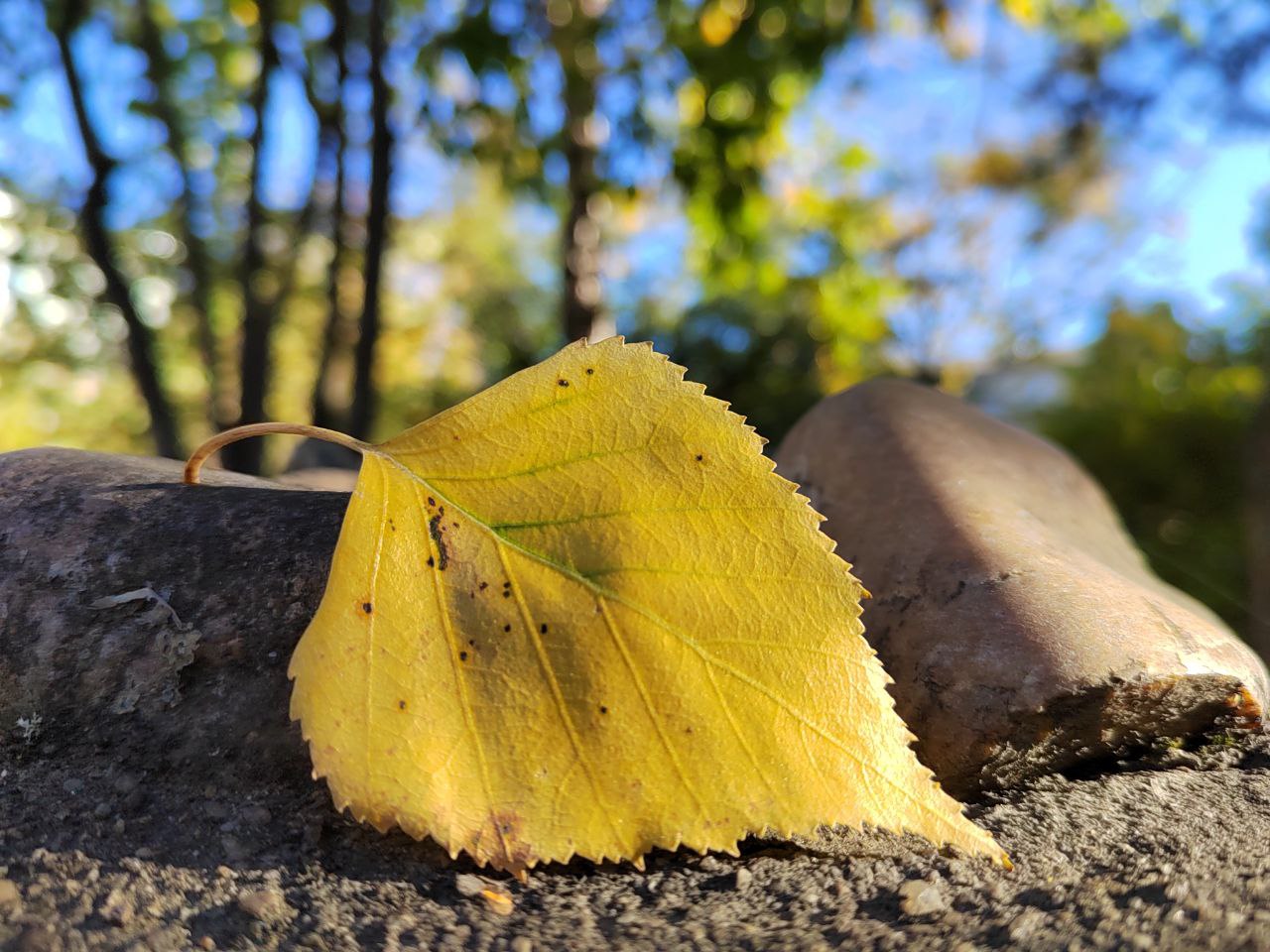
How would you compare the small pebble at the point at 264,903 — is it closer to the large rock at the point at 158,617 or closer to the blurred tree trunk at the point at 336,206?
the large rock at the point at 158,617

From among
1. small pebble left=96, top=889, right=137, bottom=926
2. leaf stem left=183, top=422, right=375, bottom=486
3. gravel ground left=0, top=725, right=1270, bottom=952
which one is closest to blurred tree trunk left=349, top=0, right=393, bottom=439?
leaf stem left=183, top=422, right=375, bottom=486

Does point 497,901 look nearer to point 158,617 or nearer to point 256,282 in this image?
point 158,617

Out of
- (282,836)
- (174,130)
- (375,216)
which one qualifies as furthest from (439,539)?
(174,130)

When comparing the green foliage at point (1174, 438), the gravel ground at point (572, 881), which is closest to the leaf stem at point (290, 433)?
the gravel ground at point (572, 881)

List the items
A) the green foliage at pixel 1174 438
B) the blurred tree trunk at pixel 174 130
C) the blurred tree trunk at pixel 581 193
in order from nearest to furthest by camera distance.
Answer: the blurred tree trunk at pixel 581 193 < the blurred tree trunk at pixel 174 130 < the green foliage at pixel 1174 438

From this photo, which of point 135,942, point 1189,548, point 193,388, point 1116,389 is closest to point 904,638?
point 135,942

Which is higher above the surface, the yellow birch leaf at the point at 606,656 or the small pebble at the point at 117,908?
the yellow birch leaf at the point at 606,656

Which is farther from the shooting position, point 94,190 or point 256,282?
point 256,282
